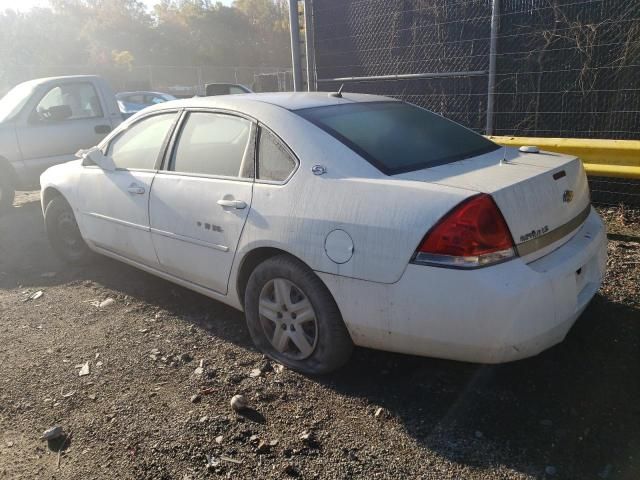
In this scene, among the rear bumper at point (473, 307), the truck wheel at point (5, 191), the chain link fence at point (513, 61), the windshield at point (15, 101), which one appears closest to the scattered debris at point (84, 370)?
the rear bumper at point (473, 307)

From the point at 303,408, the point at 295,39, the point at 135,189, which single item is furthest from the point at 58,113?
the point at 303,408

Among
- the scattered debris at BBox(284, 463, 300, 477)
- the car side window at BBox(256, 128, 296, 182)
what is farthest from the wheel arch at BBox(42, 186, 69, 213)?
the scattered debris at BBox(284, 463, 300, 477)

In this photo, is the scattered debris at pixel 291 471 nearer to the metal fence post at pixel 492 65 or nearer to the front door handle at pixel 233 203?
the front door handle at pixel 233 203

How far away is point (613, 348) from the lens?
10.4 feet

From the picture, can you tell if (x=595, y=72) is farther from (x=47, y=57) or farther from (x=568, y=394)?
(x=47, y=57)

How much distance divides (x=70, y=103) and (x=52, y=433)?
22.6 feet

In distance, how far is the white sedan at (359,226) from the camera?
2.48 meters

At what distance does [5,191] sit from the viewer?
7.83 m

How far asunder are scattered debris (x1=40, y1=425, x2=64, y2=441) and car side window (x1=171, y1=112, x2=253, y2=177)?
169cm

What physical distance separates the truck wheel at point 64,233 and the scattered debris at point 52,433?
258cm

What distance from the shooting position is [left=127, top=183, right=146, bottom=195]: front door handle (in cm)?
398

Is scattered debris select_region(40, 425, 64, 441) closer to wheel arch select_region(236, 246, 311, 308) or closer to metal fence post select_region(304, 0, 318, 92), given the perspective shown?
wheel arch select_region(236, 246, 311, 308)

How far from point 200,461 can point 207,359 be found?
0.95 m

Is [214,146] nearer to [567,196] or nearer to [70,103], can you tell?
[567,196]
